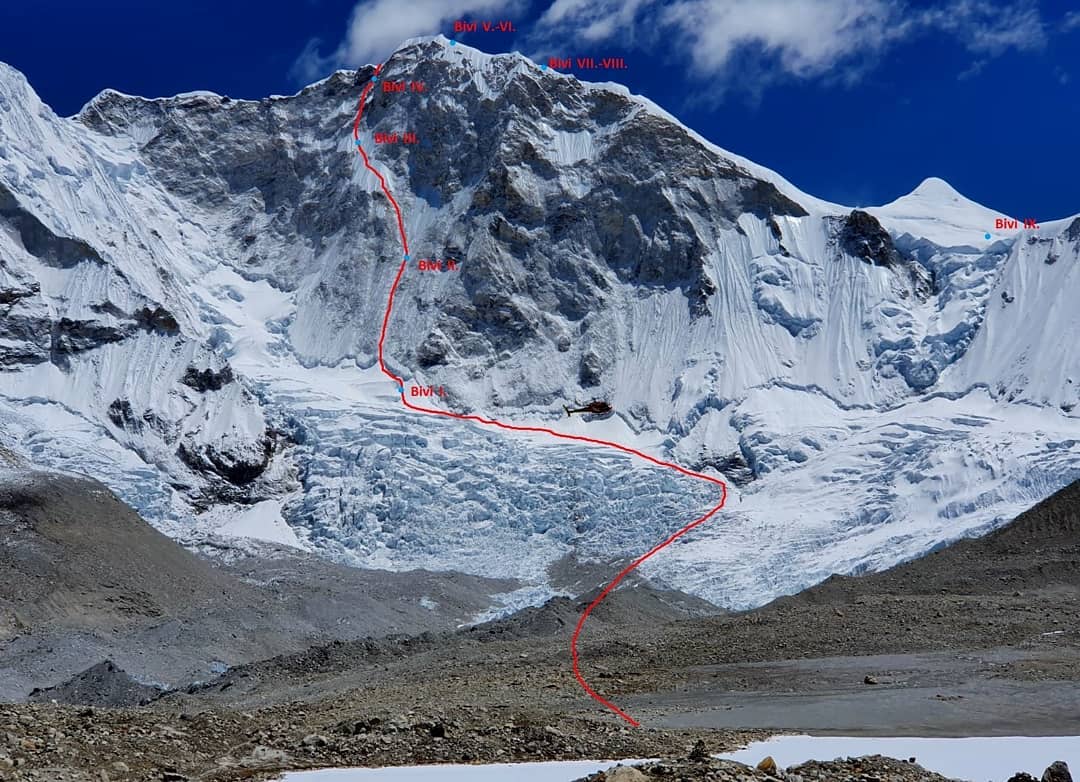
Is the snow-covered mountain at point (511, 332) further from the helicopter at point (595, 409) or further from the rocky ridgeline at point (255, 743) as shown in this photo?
the rocky ridgeline at point (255, 743)

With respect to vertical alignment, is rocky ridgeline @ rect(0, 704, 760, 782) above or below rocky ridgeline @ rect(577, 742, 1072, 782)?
below

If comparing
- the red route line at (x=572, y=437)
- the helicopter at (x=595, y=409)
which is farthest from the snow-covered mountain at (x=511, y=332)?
the helicopter at (x=595, y=409)

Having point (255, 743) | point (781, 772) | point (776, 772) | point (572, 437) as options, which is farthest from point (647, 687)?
point (572, 437)

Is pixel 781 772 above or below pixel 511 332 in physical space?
below

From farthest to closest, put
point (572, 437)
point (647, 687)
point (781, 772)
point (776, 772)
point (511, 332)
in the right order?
point (511, 332), point (572, 437), point (647, 687), point (781, 772), point (776, 772)

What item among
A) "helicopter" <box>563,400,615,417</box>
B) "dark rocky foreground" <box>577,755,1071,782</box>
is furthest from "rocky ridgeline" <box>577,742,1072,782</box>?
"helicopter" <box>563,400,615,417</box>

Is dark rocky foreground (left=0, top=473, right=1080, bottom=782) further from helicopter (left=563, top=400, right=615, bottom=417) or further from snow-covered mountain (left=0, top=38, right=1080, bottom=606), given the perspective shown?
snow-covered mountain (left=0, top=38, right=1080, bottom=606)

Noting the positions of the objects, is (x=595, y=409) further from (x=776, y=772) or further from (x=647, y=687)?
(x=776, y=772)

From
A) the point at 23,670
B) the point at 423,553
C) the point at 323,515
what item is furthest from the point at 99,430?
the point at 23,670
